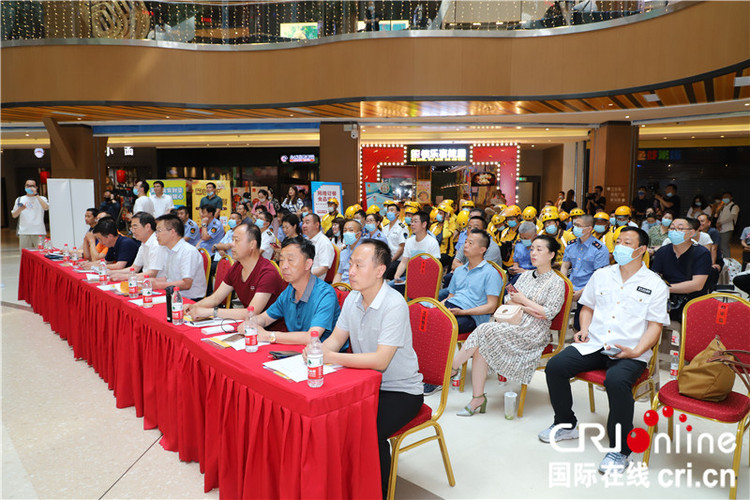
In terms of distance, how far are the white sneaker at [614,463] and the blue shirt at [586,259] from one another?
94.6 inches

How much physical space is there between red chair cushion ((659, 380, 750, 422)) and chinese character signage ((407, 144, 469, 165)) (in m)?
12.6

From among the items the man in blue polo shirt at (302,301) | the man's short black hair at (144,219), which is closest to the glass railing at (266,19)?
the man's short black hair at (144,219)

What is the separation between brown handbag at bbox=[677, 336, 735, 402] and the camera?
103 inches

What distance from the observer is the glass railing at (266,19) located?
367 inches

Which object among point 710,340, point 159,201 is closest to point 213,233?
point 159,201

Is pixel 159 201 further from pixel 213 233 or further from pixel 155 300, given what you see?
pixel 155 300

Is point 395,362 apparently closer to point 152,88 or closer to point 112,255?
point 112,255

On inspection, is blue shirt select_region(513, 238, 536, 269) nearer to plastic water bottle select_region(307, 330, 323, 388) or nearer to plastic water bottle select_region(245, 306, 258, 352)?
plastic water bottle select_region(245, 306, 258, 352)

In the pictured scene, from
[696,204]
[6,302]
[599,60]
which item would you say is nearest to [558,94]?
[599,60]

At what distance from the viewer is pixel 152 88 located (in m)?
10.5

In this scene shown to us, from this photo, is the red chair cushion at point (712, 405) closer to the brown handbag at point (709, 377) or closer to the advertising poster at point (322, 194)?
the brown handbag at point (709, 377)

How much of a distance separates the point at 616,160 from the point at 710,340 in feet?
34.5

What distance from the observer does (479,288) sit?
4094mm

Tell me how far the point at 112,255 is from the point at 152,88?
6091mm
